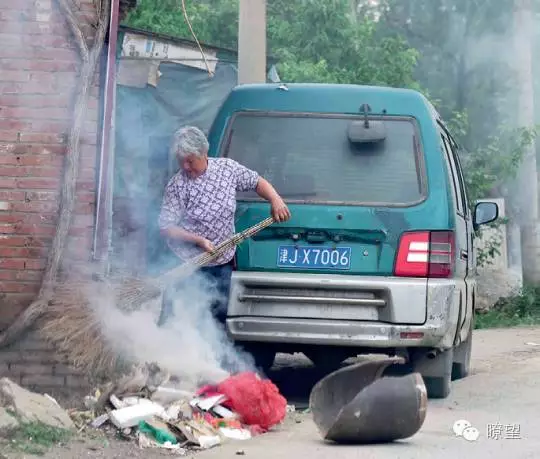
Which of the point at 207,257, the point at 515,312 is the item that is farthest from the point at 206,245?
the point at 515,312

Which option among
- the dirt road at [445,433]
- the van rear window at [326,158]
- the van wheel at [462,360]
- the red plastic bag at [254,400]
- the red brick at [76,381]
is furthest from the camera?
the van wheel at [462,360]

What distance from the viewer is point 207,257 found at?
21.9ft

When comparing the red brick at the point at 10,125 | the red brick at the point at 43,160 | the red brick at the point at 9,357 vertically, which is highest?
the red brick at the point at 10,125

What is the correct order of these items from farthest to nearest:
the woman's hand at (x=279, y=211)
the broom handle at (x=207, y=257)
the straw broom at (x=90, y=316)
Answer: the woman's hand at (x=279, y=211)
the broom handle at (x=207, y=257)
the straw broom at (x=90, y=316)

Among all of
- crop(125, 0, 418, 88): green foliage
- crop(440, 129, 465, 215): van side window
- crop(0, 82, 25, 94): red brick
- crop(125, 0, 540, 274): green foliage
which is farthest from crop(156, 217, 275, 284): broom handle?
crop(125, 0, 418, 88): green foliage

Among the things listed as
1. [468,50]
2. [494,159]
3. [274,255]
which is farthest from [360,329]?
[468,50]

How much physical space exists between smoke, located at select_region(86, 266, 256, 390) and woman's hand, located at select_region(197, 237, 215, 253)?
0.35 meters

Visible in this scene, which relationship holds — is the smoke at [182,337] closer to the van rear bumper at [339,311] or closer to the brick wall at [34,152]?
the van rear bumper at [339,311]

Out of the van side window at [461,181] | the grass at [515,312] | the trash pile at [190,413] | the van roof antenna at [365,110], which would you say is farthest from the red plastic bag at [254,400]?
the grass at [515,312]

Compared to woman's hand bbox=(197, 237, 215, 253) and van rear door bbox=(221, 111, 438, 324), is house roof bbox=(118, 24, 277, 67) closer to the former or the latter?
van rear door bbox=(221, 111, 438, 324)

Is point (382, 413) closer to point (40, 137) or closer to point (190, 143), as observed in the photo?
point (190, 143)

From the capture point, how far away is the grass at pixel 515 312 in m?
15.5

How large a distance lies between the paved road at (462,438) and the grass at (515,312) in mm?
5940

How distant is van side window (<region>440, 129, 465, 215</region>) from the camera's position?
7.70 meters
